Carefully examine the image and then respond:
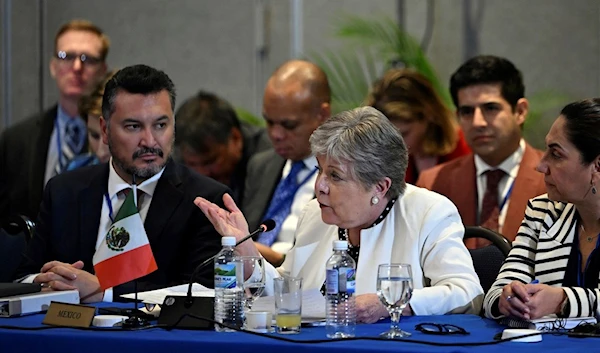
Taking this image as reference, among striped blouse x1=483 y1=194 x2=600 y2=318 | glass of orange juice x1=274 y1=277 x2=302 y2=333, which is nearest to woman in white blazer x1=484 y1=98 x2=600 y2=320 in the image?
striped blouse x1=483 y1=194 x2=600 y2=318

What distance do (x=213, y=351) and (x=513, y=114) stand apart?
2.99 meters

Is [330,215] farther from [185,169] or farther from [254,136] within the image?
[254,136]

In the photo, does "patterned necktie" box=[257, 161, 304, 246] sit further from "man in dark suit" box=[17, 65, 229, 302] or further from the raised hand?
the raised hand

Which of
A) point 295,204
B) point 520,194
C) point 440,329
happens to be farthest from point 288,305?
point 295,204

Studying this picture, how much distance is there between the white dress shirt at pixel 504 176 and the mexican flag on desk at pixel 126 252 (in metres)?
2.19

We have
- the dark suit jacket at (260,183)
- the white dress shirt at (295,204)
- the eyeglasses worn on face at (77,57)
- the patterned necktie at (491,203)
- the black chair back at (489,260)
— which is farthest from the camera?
the eyeglasses worn on face at (77,57)

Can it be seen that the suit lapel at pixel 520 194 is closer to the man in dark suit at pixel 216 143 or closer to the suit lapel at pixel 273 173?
the suit lapel at pixel 273 173

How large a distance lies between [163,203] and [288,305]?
1325mm

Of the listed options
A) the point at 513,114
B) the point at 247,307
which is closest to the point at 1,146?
the point at 513,114

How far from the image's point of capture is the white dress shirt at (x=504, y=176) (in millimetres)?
4992

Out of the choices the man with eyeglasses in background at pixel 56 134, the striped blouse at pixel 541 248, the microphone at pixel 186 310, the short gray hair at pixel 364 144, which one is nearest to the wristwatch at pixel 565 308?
the striped blouse at pixel 541 248

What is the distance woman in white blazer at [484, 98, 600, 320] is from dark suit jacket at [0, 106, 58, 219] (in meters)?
3.39

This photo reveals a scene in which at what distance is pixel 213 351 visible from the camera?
262 centimetres

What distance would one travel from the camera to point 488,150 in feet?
16.6
